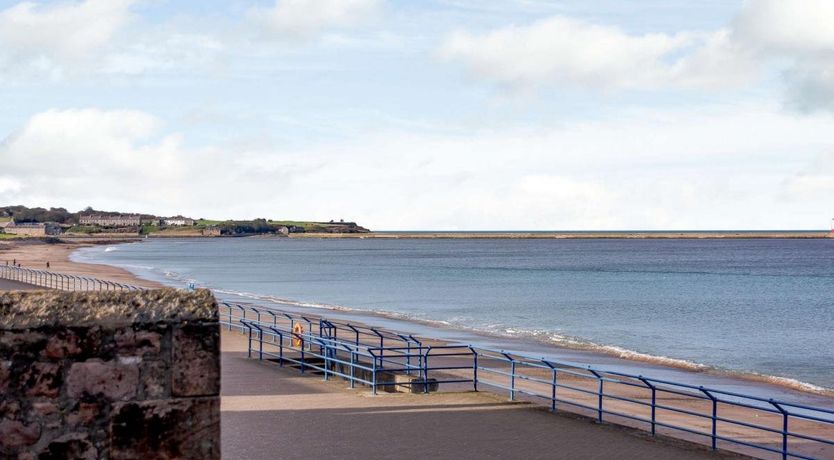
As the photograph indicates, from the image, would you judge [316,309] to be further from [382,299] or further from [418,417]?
[418,417]

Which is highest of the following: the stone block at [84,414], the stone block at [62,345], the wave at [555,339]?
the stone block at [62,345]

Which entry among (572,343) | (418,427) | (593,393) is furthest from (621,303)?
(418,427)

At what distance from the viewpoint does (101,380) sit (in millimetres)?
4453

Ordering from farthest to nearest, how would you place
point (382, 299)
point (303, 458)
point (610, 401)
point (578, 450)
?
1. point (382, 299)
2. point (610, 401)
3. point (578, 450)
4. point (303, 458)

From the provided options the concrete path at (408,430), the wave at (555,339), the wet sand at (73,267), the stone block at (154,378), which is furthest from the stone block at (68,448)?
the wet sand at (73,267)

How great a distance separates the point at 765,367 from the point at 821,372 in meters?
1.71

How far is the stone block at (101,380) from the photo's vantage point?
4441 millimetres

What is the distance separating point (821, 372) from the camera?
29.6 m

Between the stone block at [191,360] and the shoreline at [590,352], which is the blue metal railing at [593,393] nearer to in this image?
the shoreline at [590,352]

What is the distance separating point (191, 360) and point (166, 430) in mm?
363

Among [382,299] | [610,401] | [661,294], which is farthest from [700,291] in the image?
[610,401]

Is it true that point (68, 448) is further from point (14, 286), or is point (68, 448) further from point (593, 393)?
point (14, 286)

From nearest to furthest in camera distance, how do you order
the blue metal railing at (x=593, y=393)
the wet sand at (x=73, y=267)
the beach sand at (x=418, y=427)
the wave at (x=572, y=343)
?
1. the beach sand at (x=418, y=427)
2. the blue metal railing at (x=593, y=393)
3. the wave at (x=572, y=343)
4. the wet sand at (x=73, y=267)

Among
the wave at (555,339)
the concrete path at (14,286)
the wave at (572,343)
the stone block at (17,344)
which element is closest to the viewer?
the stone block at (17,344)
